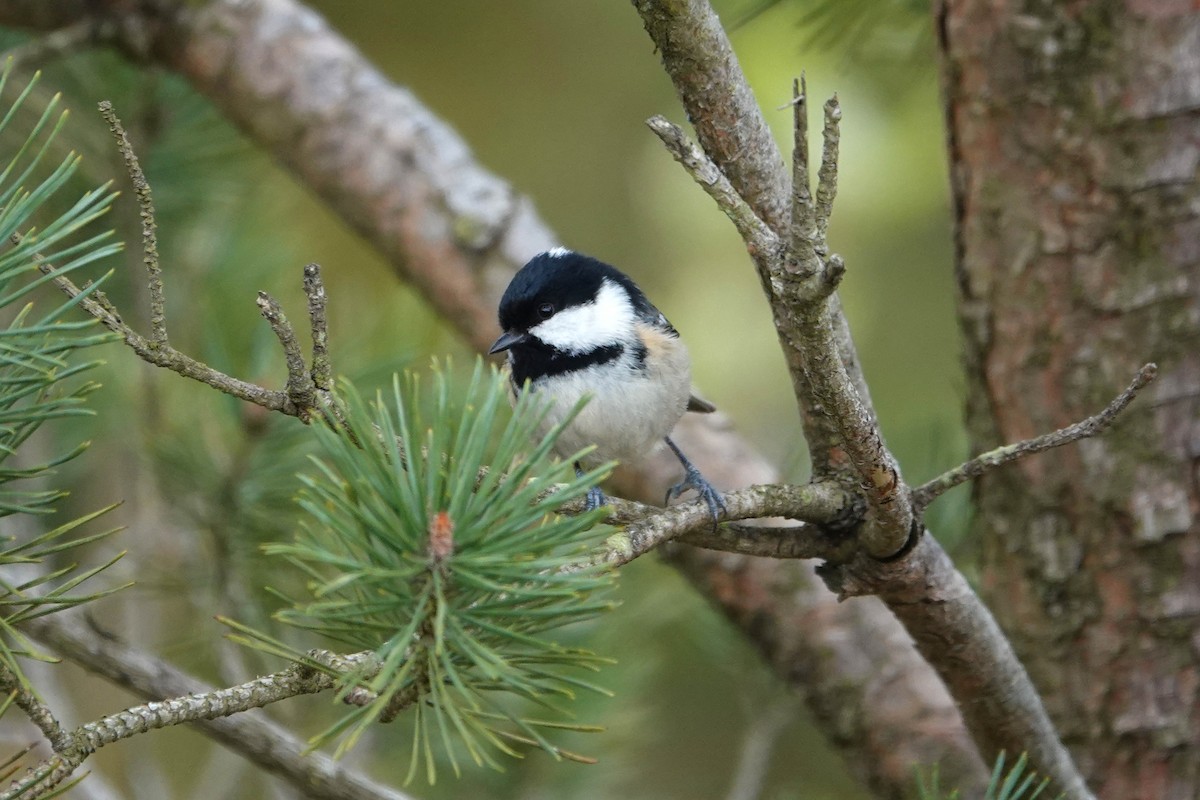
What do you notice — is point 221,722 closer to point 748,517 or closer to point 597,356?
point 748,517

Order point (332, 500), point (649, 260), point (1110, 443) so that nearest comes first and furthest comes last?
point (332, 500) < point (1110, 443) < point (649, 260)

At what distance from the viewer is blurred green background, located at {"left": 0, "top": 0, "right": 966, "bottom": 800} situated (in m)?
1.48

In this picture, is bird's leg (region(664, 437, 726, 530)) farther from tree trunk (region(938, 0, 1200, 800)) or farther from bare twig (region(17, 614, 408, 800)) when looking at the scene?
bare twig (region(17, 614, 408, 800))

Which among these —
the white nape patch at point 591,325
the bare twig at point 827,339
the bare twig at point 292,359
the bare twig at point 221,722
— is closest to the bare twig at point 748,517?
the bare twig at point 827,339

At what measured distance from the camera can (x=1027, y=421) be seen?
118cm

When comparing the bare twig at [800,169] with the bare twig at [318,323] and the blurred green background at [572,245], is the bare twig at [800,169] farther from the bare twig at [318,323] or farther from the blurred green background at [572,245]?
the blurred green background at [572,245]

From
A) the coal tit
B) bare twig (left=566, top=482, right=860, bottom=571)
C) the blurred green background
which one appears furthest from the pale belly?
bare twig (left=566, top=482, right=860, bottom=571)

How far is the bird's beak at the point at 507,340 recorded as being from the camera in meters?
1.34

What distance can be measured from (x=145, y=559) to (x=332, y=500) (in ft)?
3.45

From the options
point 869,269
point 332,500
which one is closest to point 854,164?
point 869,269

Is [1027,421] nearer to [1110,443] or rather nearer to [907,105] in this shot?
[1110,443]

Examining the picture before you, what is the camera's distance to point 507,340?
1358 millimetres

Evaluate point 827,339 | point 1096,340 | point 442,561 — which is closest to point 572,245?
point 1096,340

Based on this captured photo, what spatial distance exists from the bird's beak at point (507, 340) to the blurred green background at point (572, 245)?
195mm
